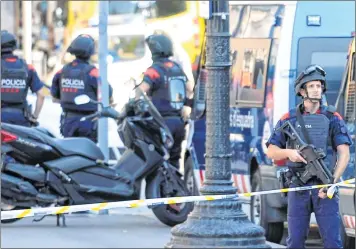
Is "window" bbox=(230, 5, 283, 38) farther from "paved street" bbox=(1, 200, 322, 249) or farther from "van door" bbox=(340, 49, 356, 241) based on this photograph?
"paved street" bbox=(1, 200, 322, 249)

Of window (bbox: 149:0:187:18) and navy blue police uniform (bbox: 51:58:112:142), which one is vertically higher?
window (bbox: 149:0:187:18)

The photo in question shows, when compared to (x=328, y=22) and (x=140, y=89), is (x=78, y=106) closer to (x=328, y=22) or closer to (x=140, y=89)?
(x=140, y=89)

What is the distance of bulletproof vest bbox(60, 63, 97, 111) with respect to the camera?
13.5 meters

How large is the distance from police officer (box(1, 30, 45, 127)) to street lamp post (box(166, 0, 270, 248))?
3.52m

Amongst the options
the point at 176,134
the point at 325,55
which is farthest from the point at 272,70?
the point at 176,134

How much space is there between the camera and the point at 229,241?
10016mm

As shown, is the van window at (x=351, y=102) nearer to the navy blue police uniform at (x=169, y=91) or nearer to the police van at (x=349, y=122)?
the police van at (x=349, y=122)

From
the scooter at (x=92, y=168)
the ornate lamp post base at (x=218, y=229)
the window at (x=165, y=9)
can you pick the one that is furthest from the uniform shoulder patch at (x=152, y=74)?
the window at (x=165, y=9)

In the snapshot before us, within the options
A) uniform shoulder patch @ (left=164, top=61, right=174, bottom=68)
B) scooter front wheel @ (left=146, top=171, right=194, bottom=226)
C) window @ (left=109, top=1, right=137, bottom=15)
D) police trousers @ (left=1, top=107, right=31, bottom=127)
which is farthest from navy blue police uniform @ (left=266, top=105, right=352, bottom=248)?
window @ (left=109, top=1, right=137, bottom=15)

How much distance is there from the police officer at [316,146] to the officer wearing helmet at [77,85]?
198 inches

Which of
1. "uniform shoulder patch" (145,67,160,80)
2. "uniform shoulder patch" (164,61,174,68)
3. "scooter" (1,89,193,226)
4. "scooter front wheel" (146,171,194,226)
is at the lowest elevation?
"scooter front wheel" (146,171,194,226)

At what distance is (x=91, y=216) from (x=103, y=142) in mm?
879

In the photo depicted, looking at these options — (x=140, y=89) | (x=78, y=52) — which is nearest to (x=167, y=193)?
(x=140, y=89)

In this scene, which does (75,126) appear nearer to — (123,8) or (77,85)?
(77,85)
